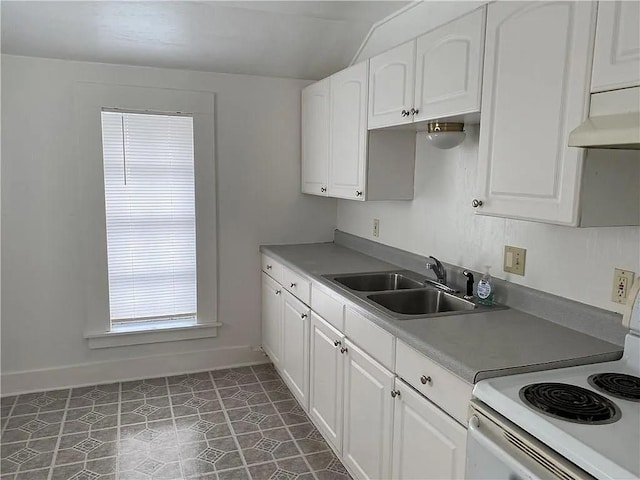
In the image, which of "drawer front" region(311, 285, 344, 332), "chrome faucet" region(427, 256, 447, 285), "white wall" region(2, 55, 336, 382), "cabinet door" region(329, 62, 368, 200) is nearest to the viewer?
"drawer front" region(311, 285, 344, 332)

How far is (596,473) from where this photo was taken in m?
1.05

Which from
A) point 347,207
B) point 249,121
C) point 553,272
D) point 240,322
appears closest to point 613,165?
point 553,272

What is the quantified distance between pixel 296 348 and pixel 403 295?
0.89 meters

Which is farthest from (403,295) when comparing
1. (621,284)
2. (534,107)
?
(534,107)

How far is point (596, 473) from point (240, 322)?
10.00 ft

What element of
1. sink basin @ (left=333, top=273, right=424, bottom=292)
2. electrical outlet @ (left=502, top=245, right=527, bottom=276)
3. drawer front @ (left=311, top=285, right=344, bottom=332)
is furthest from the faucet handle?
drawer front @ (left=311, top=285, right=344, bottom=332)

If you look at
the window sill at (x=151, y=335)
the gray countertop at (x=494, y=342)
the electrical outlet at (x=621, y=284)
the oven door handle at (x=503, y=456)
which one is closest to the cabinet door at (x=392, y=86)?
the gray countertop at (x=494, y=342)

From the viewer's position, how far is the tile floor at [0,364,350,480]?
2.51 metres

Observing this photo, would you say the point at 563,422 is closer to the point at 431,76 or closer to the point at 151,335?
the point at 431,76

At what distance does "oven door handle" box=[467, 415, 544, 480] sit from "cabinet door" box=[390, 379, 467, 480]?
0.39 ft

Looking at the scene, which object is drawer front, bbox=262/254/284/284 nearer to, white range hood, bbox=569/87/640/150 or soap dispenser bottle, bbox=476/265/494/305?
soap dispenser bottle, bbox=476/265/494/305

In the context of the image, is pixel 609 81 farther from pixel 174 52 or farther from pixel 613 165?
pixel 174 52

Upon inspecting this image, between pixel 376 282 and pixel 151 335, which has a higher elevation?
pixel 376 282

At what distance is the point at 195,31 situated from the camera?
3018 millimetres
